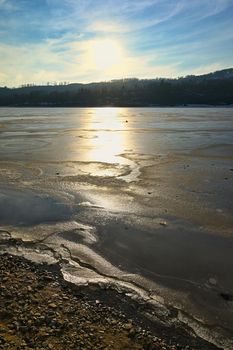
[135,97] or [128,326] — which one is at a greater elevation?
[135,97]

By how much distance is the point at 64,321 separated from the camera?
4852mm

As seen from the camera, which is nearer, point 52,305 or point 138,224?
point 52,305

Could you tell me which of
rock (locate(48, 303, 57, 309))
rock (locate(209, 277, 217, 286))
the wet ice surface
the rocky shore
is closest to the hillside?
the wet ice surface

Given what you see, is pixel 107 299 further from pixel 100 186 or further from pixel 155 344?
pixel 100 186

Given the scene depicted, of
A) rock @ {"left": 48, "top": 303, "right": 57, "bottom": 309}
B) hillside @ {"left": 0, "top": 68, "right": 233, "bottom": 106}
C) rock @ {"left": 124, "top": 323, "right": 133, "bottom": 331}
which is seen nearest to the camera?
rock @ {"left": 124, "top": 323, "right": 133, "bottom": 331}

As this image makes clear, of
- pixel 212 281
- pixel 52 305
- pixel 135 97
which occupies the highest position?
pixel 135 97

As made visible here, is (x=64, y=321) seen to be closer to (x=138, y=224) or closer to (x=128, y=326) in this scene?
(x=128, y=326)

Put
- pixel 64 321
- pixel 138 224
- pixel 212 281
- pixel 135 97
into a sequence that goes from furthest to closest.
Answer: pixel 135 97 → pixel 138 224 → pixel 212 281 → pixel 64 321

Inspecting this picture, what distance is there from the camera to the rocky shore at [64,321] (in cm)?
446

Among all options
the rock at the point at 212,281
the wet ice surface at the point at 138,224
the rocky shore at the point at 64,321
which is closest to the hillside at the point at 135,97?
the wet ice surface at the point at 138,224

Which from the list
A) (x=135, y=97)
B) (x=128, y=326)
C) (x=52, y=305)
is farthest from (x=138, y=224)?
(x=135, y=97)

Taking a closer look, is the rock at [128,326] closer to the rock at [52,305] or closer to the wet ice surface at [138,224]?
the wet ice surface at [138,224]

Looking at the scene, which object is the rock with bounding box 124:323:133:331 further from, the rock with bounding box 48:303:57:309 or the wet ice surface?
the rock with bounding box 48:303:57:309

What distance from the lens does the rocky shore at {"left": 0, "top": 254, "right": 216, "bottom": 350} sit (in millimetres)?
4465
